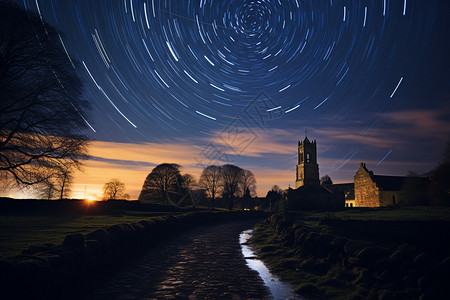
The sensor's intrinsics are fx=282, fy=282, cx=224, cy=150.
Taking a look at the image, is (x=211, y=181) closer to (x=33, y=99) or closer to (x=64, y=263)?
(x=33, y=99)

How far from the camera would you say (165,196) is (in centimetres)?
6391

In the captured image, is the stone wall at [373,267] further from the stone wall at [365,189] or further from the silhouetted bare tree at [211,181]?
the stone wall at [365,189]

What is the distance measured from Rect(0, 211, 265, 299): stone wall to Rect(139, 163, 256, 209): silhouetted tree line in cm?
5190

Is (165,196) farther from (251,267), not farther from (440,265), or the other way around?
(440,265)

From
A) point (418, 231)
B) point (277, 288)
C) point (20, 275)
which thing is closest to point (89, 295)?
point (20, 275)

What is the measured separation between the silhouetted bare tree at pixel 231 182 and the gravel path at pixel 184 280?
65.8m

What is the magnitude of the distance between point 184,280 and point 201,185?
70528 millimetres

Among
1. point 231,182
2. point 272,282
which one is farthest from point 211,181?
point 272,282

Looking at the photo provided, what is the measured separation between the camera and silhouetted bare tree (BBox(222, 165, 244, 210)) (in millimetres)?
78900

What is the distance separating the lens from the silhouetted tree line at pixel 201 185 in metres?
65.1

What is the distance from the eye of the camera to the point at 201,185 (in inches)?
3091

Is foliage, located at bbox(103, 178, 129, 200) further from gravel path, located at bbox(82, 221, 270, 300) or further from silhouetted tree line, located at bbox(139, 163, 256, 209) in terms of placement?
gravel path, located at bbox(82, 221, 270, 300)

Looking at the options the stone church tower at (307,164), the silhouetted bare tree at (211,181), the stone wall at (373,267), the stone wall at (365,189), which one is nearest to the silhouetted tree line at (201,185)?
the silhouetted bare tree at (211,181)

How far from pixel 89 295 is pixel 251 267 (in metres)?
5.61
